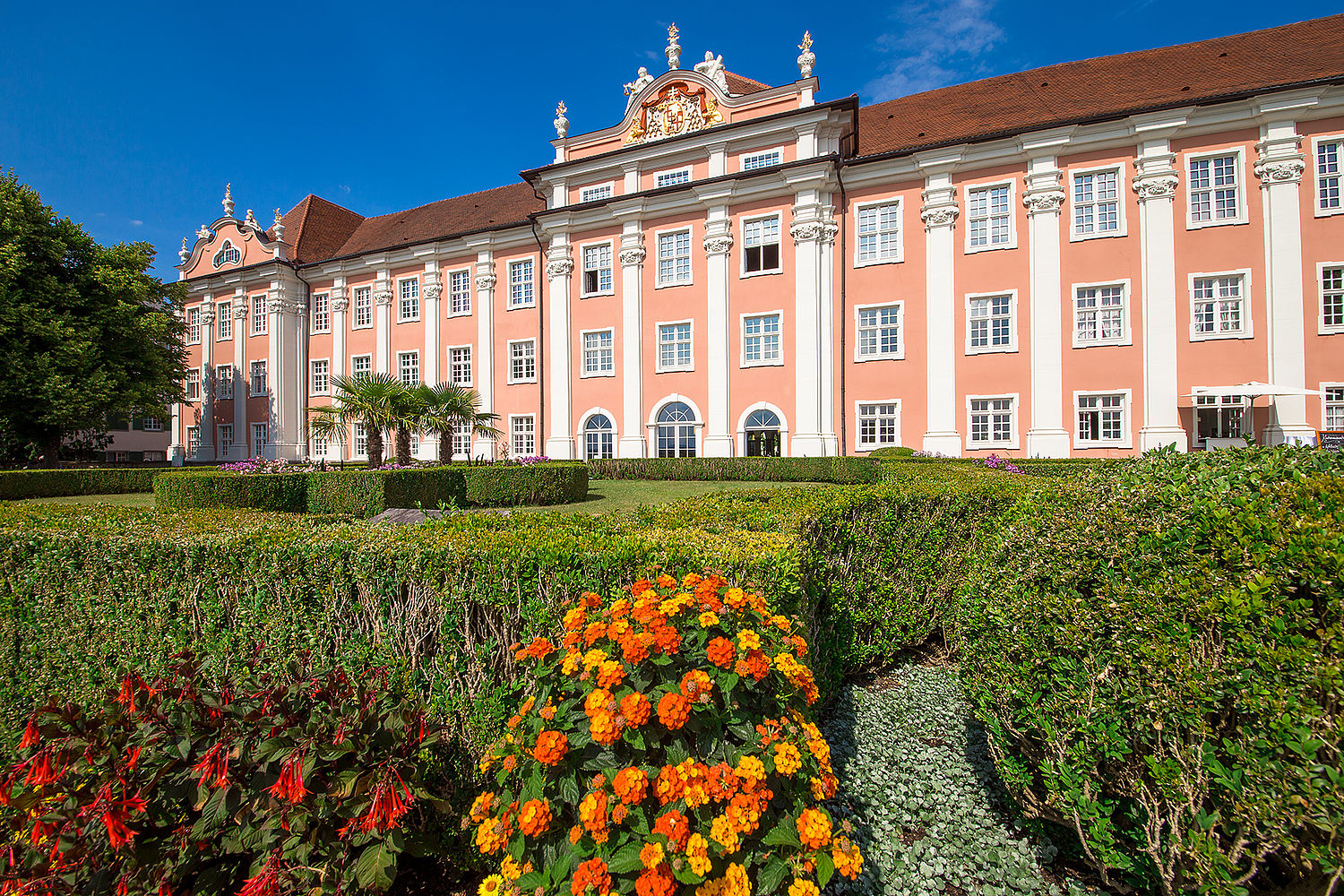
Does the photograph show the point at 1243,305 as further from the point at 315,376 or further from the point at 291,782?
the point at 315,376

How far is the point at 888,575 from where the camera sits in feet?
17.8

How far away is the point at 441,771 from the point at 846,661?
334 cm

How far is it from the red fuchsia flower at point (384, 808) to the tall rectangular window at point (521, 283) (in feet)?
91.4

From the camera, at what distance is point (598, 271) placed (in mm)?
26391

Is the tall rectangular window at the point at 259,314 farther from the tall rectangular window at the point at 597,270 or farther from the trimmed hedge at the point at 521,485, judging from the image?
the trimmed hedge at the point at 521,485

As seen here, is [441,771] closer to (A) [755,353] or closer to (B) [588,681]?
(B) [588,681]

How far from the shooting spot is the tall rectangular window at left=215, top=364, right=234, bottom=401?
3569 cm

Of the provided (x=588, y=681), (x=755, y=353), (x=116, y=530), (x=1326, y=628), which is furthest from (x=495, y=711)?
(x=755, y=353)

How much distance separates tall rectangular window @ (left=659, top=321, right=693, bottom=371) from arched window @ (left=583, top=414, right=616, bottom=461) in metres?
3.78

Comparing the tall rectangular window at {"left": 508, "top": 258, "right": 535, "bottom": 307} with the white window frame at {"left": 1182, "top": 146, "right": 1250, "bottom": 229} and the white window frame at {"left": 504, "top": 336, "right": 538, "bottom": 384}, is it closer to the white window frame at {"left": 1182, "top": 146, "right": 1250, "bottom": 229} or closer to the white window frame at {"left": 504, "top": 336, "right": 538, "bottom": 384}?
the white window frame at {"left": 504, "top": 336, "right": 538, "bottom": 384}

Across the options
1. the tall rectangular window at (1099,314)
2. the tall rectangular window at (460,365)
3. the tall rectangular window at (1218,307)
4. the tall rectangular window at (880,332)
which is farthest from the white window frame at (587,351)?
the tall rectangular window at (1218,307)

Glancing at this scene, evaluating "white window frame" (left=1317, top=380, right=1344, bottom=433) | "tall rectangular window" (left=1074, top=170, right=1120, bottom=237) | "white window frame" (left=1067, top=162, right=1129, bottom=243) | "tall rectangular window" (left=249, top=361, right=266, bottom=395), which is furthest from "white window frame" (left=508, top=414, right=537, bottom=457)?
"white window frame" (left=1317, top=380, right=1344, bottom=433)

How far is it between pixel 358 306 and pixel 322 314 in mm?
3054

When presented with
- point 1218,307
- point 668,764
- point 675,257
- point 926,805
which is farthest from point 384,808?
point 1218,307
